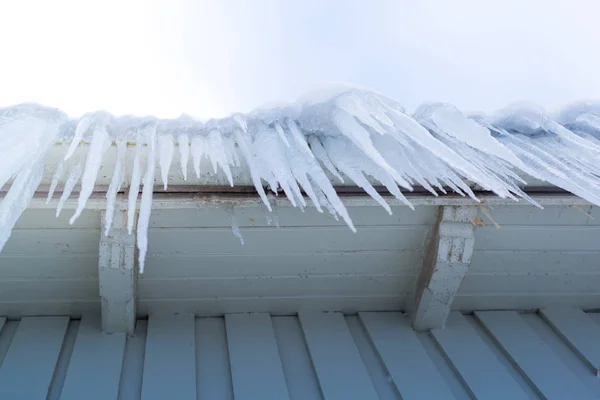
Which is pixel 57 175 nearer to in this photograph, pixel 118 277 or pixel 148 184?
pixel 148 184

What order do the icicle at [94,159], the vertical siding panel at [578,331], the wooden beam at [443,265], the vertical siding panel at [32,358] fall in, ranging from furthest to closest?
the vertical siding panel at [578,331], the wooden beam at [443,265], the vertical siding panel at [32,358], the icicle at [94,159]

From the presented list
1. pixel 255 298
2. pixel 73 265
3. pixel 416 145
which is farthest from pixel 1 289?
pixel 416 145

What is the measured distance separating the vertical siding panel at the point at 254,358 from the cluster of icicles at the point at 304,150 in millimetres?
694

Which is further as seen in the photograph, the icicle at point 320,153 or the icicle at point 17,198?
the icicle at point 320,153

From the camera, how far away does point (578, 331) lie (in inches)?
90.9

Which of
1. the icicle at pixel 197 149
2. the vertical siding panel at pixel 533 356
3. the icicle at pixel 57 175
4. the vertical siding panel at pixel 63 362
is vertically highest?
the icicle at pixel 57 175

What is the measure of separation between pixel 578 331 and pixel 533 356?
0.33 metres

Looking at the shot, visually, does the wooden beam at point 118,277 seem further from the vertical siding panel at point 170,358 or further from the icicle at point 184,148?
the icicle at point 184,148

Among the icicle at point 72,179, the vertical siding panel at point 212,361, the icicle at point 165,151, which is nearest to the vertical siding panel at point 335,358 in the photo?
the vertical siding panel at point 212,361

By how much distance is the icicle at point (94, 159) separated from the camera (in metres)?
1.42

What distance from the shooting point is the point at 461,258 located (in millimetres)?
2070

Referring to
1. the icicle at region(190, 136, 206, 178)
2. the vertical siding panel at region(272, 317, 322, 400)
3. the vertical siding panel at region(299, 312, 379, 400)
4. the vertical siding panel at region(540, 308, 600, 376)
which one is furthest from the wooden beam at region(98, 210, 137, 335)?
the vertical siding panel at region(540, 308, 600, 376)

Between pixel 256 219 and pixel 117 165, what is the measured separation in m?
0.61

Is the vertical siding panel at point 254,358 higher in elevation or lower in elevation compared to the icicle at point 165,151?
lower
